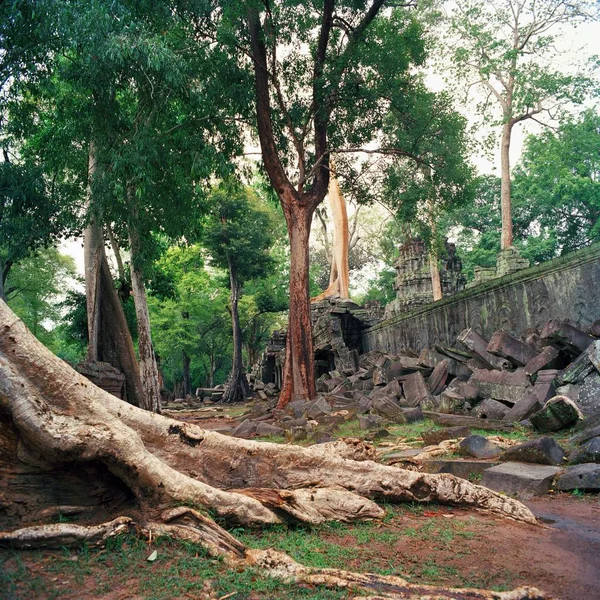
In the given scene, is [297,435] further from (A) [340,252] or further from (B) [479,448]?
(A) [340,252]

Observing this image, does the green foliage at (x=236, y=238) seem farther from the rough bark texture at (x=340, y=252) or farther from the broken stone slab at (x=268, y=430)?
the broken stone slab at (x=268, y=430)

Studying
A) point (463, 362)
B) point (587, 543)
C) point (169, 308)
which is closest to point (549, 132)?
point (463, 362)

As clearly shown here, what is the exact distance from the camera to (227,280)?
Result: 27.7 meters

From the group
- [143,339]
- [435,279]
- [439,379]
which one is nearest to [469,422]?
[439,379]

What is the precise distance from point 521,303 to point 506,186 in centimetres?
1273

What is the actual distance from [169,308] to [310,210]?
16.7 meters

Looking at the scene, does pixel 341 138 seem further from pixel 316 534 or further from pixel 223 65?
pixel 316 534

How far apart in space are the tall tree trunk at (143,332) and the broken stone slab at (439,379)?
6.07m

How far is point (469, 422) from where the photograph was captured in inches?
274

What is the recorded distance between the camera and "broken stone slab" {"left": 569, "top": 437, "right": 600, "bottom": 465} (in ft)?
14.2

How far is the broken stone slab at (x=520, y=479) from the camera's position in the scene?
4090 mm

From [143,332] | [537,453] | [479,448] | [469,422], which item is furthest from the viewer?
[143,332]

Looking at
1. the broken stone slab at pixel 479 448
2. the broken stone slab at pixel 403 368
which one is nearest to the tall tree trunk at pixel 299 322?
the broken stone slab at pixel 403 368

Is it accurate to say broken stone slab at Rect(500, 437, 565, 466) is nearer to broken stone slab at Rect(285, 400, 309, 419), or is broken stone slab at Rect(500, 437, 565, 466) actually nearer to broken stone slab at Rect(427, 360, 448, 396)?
broken stone slab at Rect(427, 360, 448, 396)
